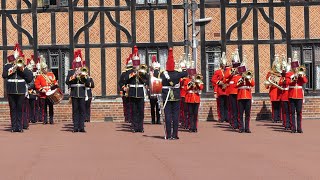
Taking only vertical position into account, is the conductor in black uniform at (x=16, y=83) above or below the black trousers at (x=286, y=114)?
above

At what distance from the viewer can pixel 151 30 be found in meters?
24.7

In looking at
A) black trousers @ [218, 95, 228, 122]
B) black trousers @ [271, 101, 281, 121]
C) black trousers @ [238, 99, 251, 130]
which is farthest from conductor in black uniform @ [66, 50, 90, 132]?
black trousers @ [271, 101, 281, 121]

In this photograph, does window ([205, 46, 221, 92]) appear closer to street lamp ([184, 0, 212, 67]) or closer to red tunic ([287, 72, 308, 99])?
street lamp ([184, 0, 212, 67])

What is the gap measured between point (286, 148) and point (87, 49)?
11864 millimetres

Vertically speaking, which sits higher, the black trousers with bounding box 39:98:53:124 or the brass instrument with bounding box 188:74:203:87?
the brass instrument with bounding box 188:74:203:87

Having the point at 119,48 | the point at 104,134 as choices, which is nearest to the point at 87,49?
the point at 119,48

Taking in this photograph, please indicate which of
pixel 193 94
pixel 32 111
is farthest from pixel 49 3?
pixel 193 94

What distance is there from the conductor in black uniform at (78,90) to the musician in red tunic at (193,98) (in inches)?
103

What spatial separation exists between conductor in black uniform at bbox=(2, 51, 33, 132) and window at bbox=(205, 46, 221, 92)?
7.84 m

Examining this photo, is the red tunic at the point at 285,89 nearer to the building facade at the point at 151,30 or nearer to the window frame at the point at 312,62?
the building facade at the point at 151,30

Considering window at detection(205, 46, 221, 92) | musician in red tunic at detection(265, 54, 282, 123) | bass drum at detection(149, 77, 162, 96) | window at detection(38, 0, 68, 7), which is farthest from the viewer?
window at detection(205, 46, 221, 92)

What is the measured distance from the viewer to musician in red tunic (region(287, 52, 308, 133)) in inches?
714

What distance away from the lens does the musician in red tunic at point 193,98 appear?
18516 mm

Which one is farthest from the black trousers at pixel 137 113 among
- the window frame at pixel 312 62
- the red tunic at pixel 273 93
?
the window frame at pixel 312 62
